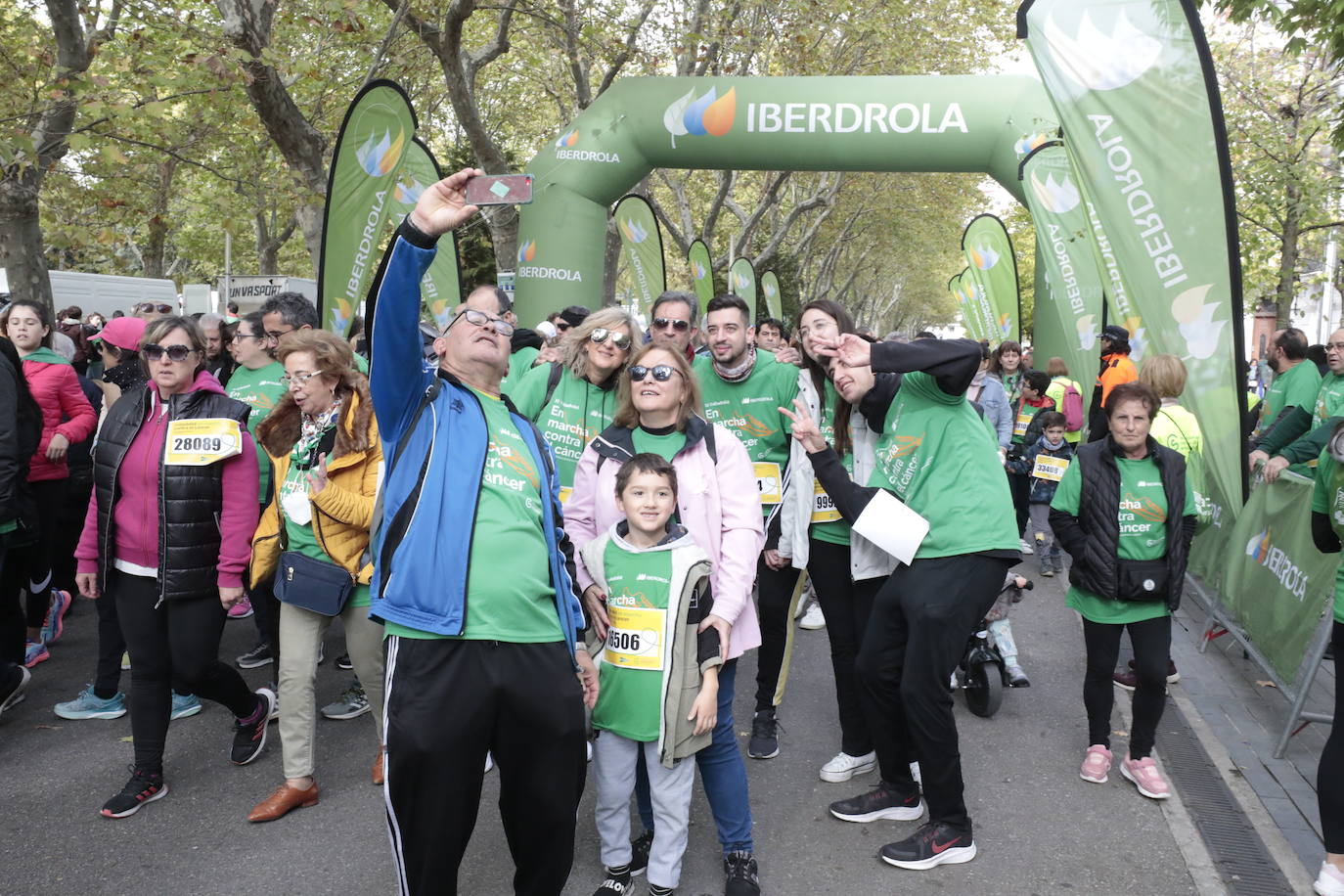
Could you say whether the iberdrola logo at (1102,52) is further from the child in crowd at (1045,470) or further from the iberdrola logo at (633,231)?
the iberdrola logo at (633,231)

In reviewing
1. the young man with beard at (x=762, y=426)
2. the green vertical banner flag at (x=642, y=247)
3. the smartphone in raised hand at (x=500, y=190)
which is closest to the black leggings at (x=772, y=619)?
the young man with beard at (x=762, y=426)

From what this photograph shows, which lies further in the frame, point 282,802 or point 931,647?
point 282,802

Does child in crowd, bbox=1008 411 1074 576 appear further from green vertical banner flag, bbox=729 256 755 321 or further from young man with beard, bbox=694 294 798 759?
green vertical banner flag, bbox=729 256 755 321

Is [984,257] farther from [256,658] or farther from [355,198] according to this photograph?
[256,658]

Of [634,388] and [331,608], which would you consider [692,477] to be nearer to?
[634,388]

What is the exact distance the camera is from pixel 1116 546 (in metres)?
4.48

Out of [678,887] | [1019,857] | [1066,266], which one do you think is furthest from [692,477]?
[1066,266]

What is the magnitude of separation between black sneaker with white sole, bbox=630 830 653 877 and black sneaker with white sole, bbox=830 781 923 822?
0.88 m

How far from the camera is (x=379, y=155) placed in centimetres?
728

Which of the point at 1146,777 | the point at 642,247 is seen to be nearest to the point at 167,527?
the point at 1146,777

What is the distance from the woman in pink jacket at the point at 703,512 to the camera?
3525mm

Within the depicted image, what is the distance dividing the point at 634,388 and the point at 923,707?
155 centimetres

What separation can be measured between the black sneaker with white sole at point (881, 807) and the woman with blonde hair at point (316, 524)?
6.26 feet

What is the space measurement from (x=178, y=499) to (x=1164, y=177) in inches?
188
